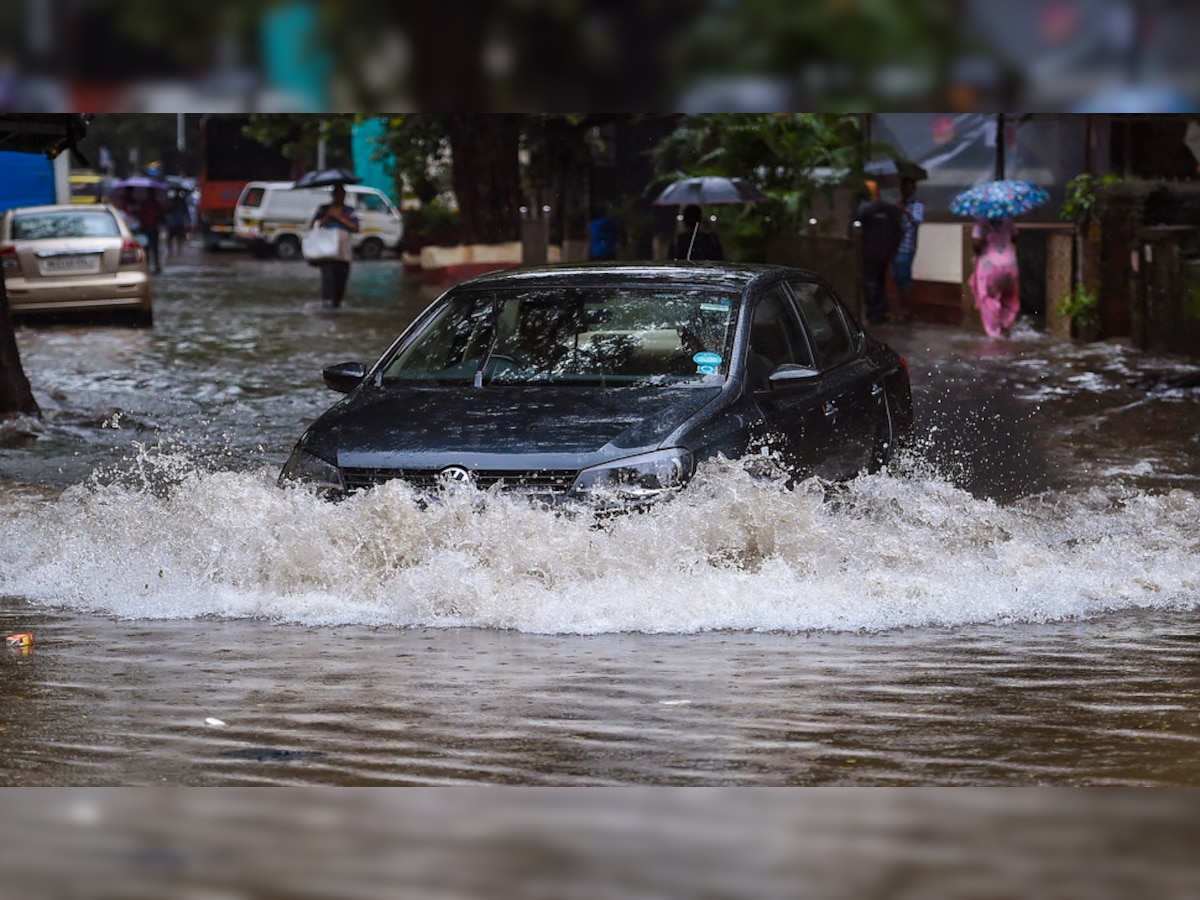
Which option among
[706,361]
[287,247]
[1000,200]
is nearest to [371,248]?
[287,247]

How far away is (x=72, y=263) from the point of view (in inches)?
934

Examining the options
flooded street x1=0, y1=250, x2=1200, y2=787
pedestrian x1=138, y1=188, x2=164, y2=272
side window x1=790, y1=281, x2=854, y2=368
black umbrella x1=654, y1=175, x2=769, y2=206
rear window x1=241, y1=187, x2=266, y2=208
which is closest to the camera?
flooded street x1=0, y1=250, x2=1200, y2=787

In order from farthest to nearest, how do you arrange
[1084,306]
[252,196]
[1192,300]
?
[252,196] → [1084,306] → [1192,300]

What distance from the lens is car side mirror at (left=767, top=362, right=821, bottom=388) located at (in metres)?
8.72

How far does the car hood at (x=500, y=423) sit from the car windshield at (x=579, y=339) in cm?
17

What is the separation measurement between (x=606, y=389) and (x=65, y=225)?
668 inches

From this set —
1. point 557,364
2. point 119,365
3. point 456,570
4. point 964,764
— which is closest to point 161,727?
point 456,570

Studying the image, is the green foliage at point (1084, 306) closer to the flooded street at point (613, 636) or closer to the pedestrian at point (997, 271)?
the pedestrian at point (997, 271)

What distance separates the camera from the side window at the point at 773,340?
889cm

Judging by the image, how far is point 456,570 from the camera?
8.14 m

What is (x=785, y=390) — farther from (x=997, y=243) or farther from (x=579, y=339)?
(x=997, y=243)

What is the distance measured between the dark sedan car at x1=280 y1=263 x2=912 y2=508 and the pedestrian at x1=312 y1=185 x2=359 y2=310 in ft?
55.0

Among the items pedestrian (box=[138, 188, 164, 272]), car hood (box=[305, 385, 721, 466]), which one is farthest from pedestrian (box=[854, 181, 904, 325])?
pedestrian (box=[138, 188, 164, 272])
